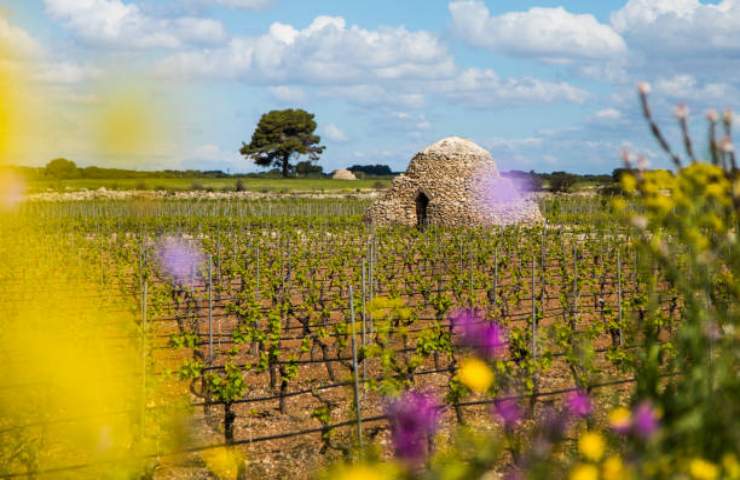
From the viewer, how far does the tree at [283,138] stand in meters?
61.8

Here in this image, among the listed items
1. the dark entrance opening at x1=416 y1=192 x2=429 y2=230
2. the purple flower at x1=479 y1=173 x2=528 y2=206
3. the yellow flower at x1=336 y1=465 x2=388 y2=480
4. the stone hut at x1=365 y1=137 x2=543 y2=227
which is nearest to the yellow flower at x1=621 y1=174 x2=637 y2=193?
the yellow flower at x1=336 y1=465 x2=388 y2=480

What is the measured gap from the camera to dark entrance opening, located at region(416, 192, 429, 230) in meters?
25.6

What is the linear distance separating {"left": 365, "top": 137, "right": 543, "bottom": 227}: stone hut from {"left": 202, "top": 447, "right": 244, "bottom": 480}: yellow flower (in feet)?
62.6

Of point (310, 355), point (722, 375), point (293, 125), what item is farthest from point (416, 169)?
point (293, 125)

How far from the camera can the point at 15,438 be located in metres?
4.91

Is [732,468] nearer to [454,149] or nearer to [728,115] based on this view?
[728,115]

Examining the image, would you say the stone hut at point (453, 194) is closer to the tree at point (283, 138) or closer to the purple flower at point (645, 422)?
the purple flower at point (645, 422)

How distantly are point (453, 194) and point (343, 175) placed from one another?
46171 mm

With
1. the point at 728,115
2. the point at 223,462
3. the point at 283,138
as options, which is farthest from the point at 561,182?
the point at 728,115

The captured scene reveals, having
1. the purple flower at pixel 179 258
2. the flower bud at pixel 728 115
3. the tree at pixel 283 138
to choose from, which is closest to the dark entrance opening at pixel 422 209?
the purple flower at pixel 179 258

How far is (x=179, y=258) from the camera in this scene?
1588cm

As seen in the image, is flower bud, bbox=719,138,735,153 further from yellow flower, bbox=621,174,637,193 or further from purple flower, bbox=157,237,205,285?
purple flower, bbox=157,237,205,285

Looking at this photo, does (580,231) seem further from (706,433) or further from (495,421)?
(706,433)

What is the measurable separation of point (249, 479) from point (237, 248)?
1132 centimetres
